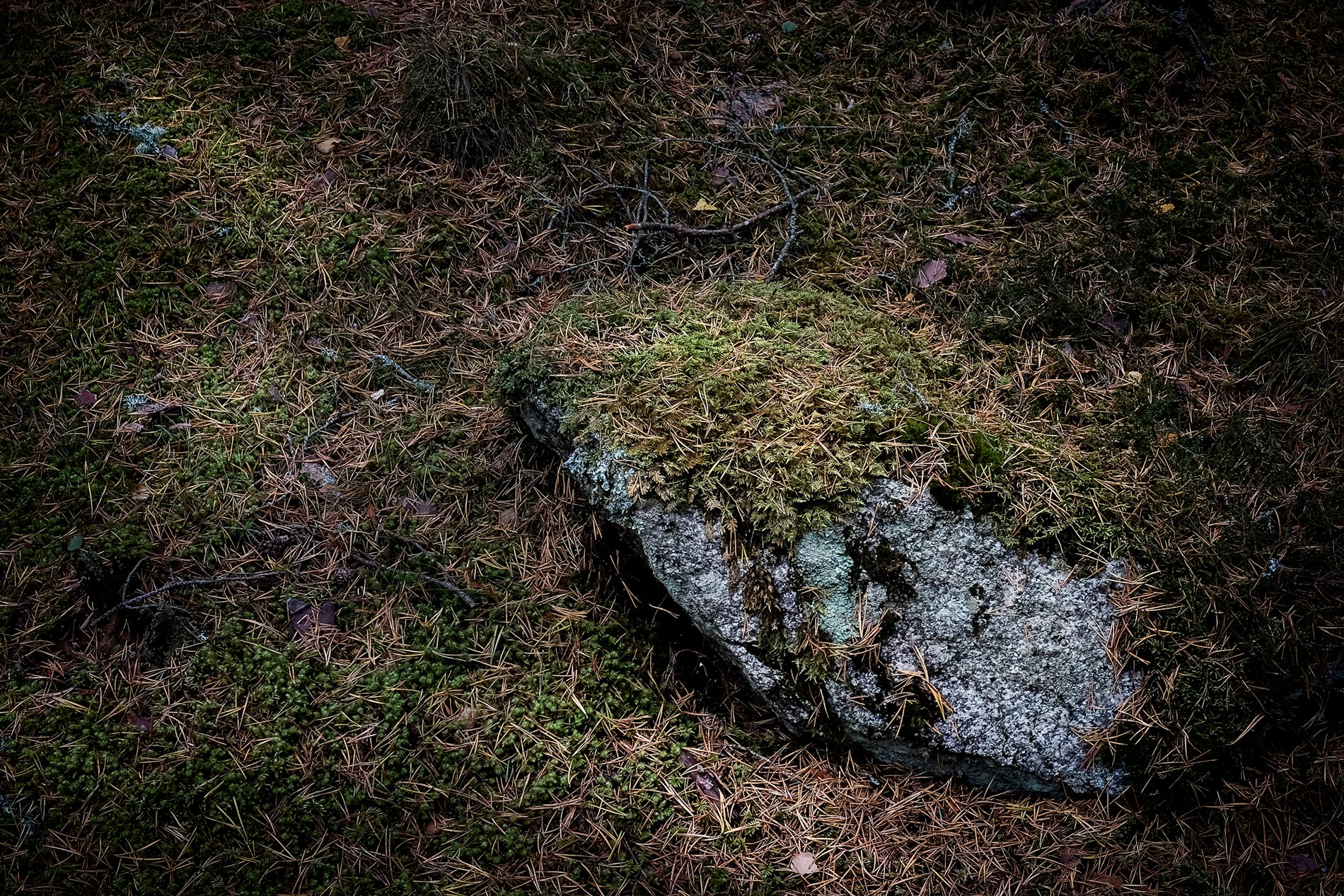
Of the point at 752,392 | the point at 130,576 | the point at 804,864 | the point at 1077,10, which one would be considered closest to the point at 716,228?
the point at 752,392

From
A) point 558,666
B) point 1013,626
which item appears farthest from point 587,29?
point 1013,626

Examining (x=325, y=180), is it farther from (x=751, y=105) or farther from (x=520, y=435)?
(x=751, y=105)

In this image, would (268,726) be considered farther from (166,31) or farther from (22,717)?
(166,31)

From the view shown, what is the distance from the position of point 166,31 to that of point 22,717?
329 centimetres

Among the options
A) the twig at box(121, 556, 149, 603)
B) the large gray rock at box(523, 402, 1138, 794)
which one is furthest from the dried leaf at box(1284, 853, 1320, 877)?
the twig at box(121, 556, 149, 603)

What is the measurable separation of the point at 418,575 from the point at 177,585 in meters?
0.89

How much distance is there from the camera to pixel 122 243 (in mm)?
3410

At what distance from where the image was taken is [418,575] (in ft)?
9.47

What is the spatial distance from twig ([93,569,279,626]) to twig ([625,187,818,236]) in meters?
2.10

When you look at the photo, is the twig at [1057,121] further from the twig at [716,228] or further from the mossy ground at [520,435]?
the twig at [716,228]

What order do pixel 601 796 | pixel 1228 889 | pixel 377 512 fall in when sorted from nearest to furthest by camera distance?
pixel 1228 889 < pixel 601 796 < pixel 377 512

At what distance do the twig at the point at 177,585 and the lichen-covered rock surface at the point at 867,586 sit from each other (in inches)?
51.1

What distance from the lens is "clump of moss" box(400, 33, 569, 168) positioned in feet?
11.7

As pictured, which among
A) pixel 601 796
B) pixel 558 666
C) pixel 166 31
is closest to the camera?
pixel 601 796
